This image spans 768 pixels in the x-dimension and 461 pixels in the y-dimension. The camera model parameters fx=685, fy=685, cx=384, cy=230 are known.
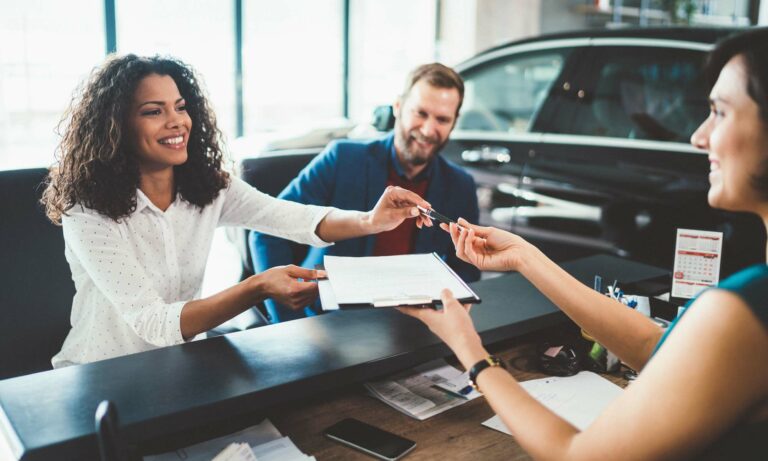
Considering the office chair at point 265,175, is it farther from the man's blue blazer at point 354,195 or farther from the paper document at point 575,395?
the paper document at point 575,395

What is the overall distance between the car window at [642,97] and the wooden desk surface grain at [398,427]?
7.08ft

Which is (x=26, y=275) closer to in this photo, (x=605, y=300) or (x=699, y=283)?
(x=605, y=300)

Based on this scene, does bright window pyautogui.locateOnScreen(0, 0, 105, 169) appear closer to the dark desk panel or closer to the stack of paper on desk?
the dark desk panel

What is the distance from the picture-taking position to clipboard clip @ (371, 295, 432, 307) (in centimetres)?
124

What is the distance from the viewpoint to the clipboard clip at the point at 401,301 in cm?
124

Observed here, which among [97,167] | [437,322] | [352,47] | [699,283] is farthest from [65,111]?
[352,47]

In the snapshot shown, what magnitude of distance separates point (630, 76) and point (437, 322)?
255cm

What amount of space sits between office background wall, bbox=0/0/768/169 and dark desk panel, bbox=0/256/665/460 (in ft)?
11.9

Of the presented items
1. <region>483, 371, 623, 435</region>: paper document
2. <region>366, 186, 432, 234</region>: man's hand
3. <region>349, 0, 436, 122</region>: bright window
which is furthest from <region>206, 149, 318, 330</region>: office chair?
<region>349, 0, 436, 122</region>: bright window

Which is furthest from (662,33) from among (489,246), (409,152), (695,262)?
(489,246)

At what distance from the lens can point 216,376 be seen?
4.14 feet

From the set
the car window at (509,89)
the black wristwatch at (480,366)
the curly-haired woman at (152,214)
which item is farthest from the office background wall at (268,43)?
the black wristwatch at (480,366)

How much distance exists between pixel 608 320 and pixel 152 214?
1.17m

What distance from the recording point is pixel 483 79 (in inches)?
157
